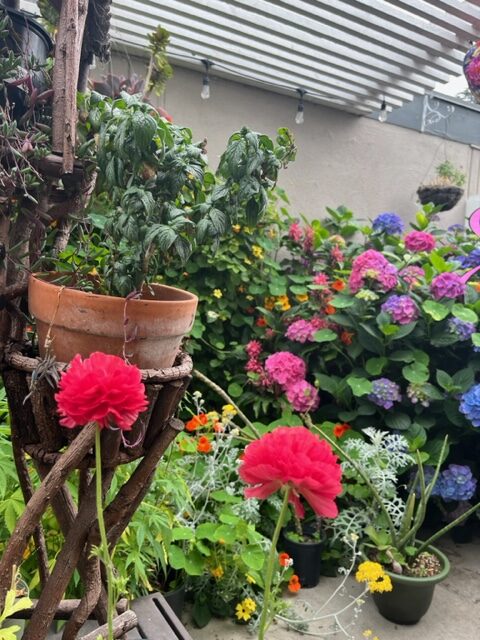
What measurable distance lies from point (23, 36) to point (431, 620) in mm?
2032

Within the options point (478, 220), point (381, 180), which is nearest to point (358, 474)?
point (478, 220)

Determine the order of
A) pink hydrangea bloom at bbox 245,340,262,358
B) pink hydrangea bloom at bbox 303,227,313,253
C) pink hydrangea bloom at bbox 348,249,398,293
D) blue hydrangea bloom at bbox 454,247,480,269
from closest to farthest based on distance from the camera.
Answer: pink hydrangea bloom at bbox 348,249,398,293, blue hydrangea bloom at bbox 454,247,480,269, pink hydrangea bloom at bbox 245,340,262,358, pink hydrangea bloom at bbox 303,227,313,253

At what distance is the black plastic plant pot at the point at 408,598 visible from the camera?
1656 mm

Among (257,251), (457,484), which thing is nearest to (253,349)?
(257,251)

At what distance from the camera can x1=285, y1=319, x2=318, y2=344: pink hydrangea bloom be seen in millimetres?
2283

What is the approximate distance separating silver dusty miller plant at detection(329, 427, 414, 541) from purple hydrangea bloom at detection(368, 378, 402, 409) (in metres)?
0.15

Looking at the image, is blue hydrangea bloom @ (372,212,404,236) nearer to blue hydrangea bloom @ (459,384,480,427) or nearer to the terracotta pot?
blue hydrangea bloom @ (459,384,480,427)

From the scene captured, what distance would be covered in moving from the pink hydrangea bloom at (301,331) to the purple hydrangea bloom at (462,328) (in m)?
0.56

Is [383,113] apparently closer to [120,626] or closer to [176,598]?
[176,598]

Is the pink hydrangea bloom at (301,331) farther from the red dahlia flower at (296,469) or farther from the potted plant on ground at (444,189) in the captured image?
the potted plant on ground at (444,189)

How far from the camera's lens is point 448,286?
210 cm

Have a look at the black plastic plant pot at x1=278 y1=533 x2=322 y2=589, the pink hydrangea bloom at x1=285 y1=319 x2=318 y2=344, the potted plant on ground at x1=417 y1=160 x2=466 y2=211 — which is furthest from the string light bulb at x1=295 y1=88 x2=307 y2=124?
the black plastic plant pot at x1=278 y1=533 x2=322 y2=589

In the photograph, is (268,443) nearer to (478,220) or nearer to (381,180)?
(478,220)

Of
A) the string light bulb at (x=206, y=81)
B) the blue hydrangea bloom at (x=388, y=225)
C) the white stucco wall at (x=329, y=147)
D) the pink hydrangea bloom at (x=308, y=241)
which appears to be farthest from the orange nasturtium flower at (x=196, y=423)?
the string light bulb at (x=206, y=81)
